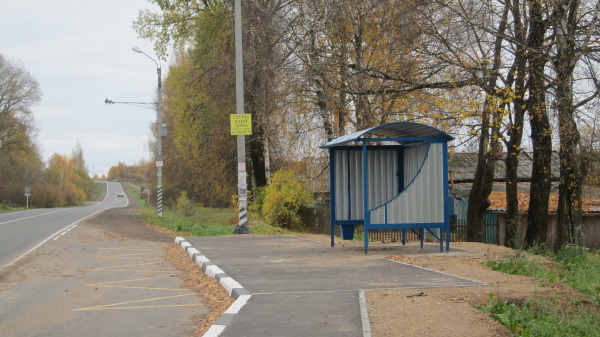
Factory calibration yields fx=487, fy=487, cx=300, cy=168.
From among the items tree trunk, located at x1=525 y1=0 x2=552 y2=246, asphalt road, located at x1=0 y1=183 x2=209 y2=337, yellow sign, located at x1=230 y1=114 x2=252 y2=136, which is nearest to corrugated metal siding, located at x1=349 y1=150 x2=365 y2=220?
asphalt road, located at x1=0 y1=183 x2=209 y2=337

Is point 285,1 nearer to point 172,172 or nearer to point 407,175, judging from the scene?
point 407,175

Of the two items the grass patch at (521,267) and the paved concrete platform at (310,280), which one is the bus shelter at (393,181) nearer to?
the paved concrete platform at (310,280)

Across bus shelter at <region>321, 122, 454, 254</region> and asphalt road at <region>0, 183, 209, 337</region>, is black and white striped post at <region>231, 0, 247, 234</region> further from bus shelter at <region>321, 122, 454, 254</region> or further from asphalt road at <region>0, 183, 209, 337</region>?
bus shelter at <region>321, 122, 454, 254</region>

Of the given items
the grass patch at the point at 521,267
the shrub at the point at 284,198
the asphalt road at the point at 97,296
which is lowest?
the asphalt road at the point at 97,296

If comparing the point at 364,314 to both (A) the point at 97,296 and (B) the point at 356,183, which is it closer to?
(A) the point at 97,296

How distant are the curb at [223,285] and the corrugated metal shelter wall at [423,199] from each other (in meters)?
3.74

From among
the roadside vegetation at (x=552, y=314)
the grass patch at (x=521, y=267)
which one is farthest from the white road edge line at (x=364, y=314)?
the grass patch at (x=521, y=267)

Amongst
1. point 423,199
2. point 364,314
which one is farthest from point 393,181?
point 364,314

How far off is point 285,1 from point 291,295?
1994cm

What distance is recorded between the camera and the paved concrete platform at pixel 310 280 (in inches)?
201

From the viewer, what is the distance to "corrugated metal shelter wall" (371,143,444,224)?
1076 cm

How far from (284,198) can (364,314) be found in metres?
18.1

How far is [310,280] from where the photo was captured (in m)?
7.60

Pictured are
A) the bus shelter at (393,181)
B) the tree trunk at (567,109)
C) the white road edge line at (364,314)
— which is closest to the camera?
the white road edge line at (364,314)
